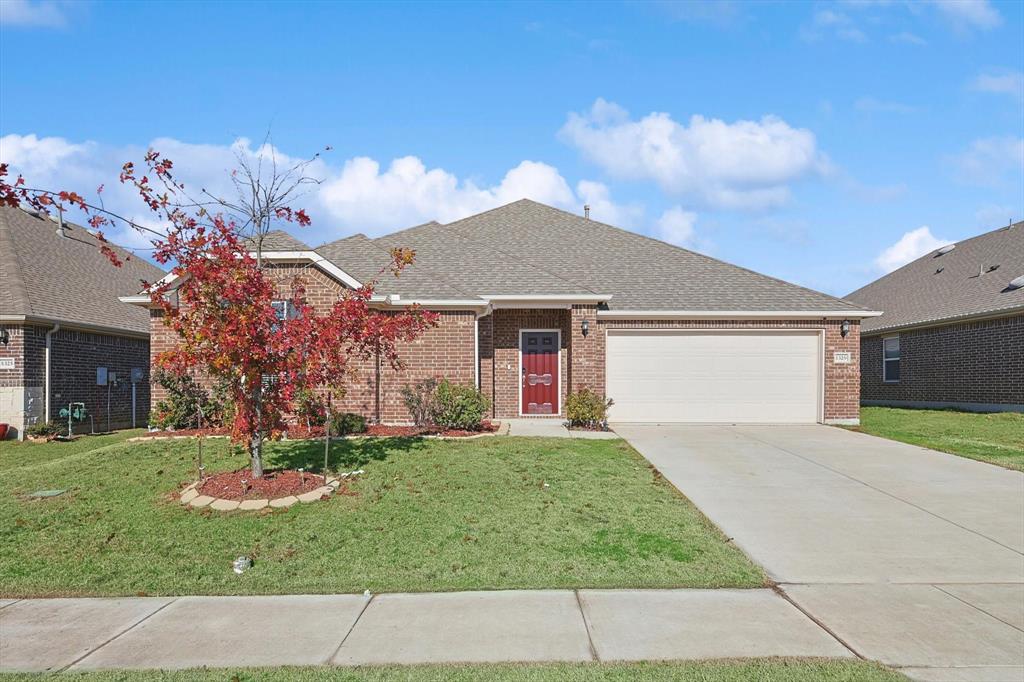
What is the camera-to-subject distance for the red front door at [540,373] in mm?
17453

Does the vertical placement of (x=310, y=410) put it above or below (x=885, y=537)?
above

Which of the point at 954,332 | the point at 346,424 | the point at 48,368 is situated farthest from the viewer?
the point at 954,332

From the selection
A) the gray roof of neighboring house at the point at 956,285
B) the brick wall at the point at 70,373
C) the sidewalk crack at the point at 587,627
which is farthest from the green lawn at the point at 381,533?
the gray roof of neighboring house at the point at 956,285

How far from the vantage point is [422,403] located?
13852 mm

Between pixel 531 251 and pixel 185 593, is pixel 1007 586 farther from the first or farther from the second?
pixel 531 251

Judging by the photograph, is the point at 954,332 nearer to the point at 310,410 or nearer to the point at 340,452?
the point at 340,452

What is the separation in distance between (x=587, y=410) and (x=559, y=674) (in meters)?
10.6

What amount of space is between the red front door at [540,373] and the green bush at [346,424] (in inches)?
207

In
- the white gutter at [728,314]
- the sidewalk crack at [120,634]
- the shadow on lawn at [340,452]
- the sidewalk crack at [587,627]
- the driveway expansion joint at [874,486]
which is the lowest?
the sidewalk crack at [120,634]

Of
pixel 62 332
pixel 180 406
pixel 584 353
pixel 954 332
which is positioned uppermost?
pixel 954 332

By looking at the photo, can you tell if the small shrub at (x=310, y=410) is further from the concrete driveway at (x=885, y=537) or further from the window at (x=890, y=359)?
the window at (x=890, y=359)

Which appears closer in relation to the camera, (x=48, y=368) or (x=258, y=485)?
(x=258, y=485)

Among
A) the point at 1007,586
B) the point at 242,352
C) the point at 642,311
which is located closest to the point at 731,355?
the point at 642,311

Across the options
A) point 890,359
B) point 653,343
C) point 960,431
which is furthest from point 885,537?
point 890,359
